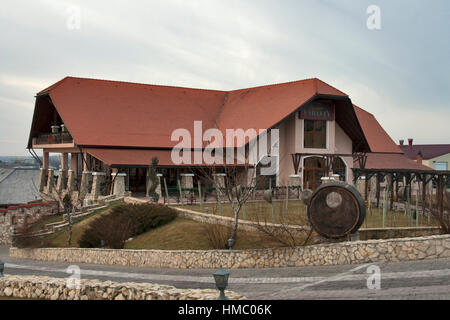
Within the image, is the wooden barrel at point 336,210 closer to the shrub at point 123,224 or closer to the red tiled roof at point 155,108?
the shrub at point 123,224

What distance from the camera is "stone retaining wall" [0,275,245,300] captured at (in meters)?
9.56

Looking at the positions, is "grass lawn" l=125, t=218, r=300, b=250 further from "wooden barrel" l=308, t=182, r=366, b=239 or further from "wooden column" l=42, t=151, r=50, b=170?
"wooden column" l=42, t=151, r=50, b=170

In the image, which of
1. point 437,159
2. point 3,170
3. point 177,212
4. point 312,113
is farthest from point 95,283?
point 437,159

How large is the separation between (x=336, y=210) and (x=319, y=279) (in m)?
3.14

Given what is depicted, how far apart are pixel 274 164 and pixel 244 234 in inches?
596

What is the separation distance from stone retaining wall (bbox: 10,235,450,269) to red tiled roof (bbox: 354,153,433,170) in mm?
24741

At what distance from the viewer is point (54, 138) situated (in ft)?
119

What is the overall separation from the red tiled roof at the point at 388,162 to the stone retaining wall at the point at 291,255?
24.7 metres

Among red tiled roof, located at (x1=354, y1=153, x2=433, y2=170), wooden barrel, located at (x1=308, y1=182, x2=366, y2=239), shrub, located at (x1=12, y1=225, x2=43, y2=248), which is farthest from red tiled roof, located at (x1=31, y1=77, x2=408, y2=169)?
wooden barrel, located at (x1=308, y1=182, x2=366, y2=239)

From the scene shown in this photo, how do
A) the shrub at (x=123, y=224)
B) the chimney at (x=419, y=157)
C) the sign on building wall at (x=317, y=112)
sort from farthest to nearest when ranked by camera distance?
the chimney at (x=419, y=157) → the sign on building wall at (x=317, y=112) → the shrub at (x=123, y=224)

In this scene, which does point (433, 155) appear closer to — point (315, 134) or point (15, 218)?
point (315, 134)

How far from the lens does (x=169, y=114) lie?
117 ft

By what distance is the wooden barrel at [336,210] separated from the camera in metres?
14.4

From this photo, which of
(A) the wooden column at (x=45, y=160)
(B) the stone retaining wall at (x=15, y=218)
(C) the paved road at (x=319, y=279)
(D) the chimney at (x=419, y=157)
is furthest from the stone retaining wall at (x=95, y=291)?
(D) the chimney at (x=419, y=157)
